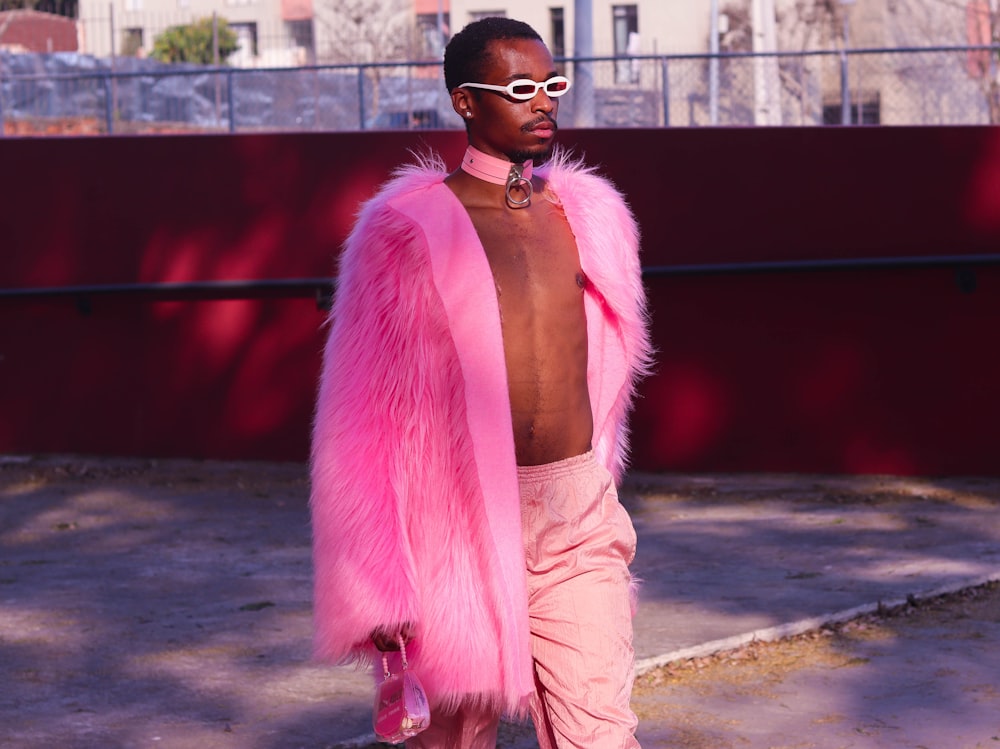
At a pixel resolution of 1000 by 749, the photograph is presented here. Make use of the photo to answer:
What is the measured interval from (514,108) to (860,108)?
13.4 meters

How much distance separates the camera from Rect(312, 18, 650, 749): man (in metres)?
3.38

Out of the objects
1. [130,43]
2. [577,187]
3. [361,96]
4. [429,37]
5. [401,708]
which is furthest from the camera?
[130,43]

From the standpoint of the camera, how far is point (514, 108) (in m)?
3.49

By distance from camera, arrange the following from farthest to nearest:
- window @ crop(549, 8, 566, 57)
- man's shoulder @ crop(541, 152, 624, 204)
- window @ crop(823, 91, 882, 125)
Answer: window @ crop(549, 8, 566, 57), window @ crop(823, 91, 882, 125), man's shoulder @ crop(541, 152, 624, 204)

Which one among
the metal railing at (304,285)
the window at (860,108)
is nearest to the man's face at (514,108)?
the metal railing at (304,285)

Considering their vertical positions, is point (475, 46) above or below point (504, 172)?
above

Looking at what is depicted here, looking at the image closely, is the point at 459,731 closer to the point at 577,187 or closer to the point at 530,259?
the point at 530,259

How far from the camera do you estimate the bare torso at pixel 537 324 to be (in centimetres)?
351

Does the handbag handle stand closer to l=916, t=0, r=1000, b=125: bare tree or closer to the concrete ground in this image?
the concrete ground

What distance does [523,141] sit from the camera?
3.52 meters

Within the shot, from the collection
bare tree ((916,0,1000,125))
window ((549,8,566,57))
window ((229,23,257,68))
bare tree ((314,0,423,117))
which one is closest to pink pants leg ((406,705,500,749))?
bare tree ((916,0,1000,125))

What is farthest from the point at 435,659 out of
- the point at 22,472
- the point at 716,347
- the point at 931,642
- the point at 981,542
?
the point at 22,472

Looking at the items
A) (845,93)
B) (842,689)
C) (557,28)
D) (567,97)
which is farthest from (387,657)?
(557,28)

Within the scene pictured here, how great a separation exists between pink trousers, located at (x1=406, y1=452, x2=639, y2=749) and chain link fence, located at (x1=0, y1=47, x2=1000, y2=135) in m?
10.0
